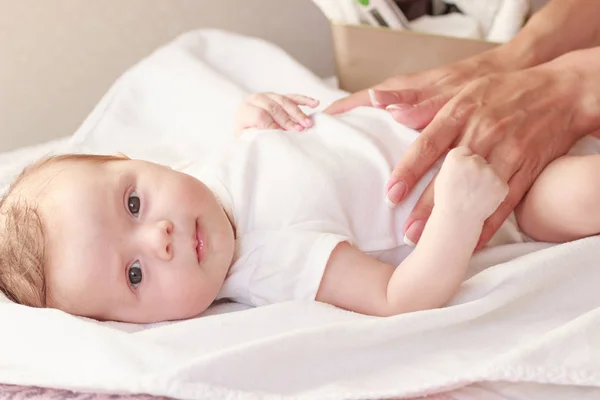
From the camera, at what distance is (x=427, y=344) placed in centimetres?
68

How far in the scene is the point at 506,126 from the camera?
2.96 ft

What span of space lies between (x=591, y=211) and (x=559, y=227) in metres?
0.05

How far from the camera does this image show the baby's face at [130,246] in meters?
0.76

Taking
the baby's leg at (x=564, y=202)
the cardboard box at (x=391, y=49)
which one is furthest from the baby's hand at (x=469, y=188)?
the cardboard box at (x=391, y=49)

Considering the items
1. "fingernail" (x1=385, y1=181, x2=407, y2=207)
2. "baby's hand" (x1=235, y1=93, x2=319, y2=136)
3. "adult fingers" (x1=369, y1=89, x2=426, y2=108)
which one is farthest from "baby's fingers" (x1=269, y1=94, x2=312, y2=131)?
"fingernail" (x1=385, y1=181, x2=407, y2=207)

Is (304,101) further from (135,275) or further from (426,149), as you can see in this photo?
(135,275)

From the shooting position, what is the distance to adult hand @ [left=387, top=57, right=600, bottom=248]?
0.83 m

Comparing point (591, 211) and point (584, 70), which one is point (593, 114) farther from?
point (591, 211)

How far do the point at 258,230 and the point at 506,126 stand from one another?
36 centimetres

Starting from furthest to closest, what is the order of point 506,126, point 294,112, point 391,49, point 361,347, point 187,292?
point 391,49 < point 294,112 < point 506,126 < point 187,292 < point 361,347

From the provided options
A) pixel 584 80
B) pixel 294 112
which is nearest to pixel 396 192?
pixel 294 112

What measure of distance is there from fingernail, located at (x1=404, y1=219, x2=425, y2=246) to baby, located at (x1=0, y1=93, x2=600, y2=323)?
0.04 m

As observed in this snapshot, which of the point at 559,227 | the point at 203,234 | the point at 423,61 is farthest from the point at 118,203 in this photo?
the point at 423,61

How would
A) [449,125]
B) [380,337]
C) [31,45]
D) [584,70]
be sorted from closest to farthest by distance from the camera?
[380,337]
[449,125]
[584,70]
[31,45]
